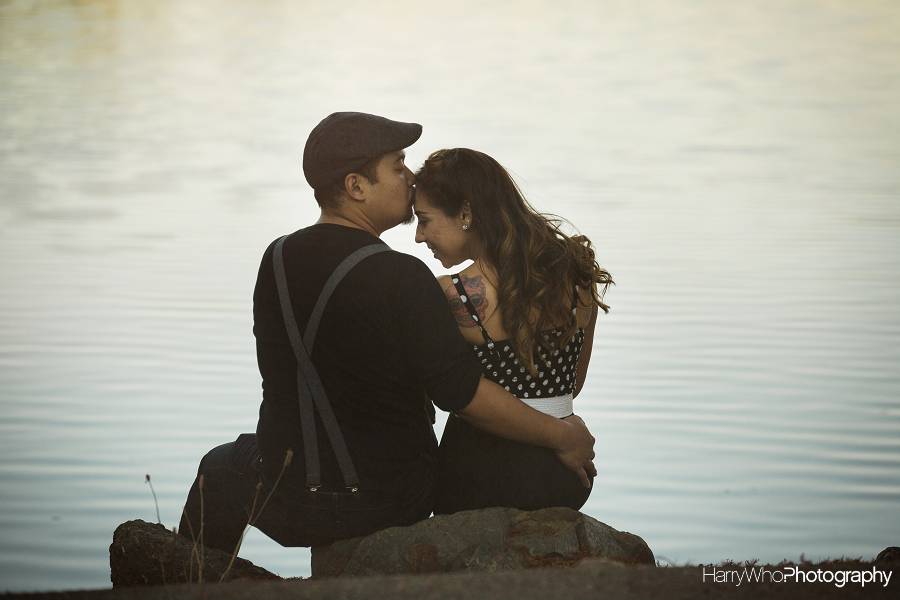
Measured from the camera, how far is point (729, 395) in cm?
761

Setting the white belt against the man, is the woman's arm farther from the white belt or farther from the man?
the man

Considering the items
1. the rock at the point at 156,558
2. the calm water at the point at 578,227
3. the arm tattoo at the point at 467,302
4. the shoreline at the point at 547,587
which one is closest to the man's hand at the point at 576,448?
the arm tattoo at the point at 467,302

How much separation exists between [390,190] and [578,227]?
9115 millimetres

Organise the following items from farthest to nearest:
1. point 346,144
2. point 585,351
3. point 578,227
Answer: point 578,227
point 585,351
point 346,144

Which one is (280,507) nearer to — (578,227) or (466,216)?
(466,216)

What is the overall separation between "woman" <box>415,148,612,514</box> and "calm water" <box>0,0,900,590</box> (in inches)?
62.9

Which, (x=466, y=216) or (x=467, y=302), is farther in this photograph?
(x=466, y=216)

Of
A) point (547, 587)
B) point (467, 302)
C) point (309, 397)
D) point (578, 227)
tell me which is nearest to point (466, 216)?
point (467, 302)

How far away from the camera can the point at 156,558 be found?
13.0 feet

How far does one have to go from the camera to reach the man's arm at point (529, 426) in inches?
143

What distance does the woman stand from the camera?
386 cm

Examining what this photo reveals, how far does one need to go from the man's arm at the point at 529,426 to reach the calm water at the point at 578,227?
1.71 metres

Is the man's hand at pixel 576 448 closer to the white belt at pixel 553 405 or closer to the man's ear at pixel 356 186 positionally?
the white belt at pixel 553 405

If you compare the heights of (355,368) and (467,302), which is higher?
(467,302)
